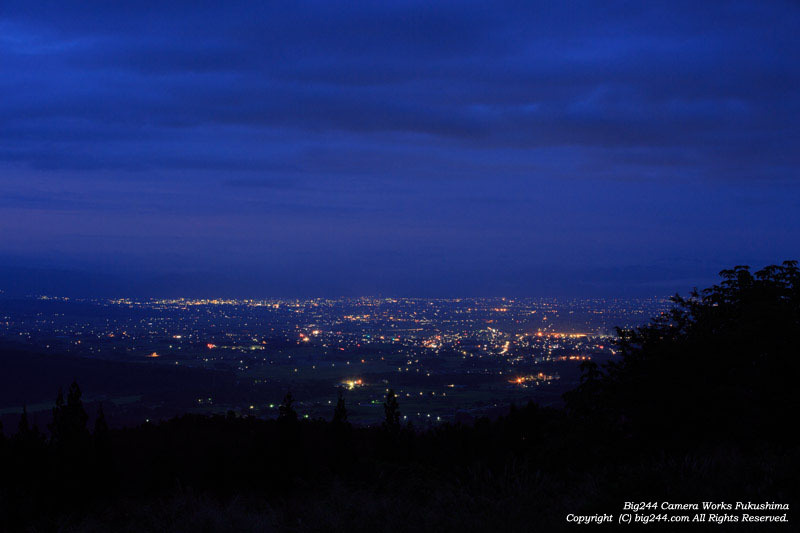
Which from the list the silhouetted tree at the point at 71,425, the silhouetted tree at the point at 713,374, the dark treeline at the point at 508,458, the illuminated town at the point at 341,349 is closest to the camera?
the dark treeline at the point at 508,458

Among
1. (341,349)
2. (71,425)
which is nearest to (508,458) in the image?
(71,425)

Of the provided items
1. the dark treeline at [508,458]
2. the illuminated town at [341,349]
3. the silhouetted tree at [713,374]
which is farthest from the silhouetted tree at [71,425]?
the illuminated town at [341,349]

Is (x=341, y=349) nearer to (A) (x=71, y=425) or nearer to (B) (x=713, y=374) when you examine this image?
(A) (x=71, y=425)

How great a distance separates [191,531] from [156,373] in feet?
168

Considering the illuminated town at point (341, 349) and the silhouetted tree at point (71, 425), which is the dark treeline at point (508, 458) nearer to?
the silhouetted tree at point (71, 425)

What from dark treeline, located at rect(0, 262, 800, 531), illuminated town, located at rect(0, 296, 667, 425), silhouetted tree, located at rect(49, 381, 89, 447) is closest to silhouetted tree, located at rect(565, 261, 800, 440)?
dark treeline, located at rect(0, 262, 800, 531)

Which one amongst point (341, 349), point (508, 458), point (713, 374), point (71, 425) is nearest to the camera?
point (508, 458)

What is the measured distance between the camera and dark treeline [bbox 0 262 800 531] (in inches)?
233

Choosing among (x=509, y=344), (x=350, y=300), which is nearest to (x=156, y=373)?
(x=509, y=344)

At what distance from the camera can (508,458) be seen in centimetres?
1008

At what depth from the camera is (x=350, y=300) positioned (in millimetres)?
159125

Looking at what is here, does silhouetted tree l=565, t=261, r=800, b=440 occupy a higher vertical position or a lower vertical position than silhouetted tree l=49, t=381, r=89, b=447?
higher

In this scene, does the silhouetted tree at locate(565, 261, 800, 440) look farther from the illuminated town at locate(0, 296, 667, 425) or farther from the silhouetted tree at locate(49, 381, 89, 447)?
the silhouetted tree at locate(49, 381, 89, 447)

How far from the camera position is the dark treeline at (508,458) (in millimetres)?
5930
